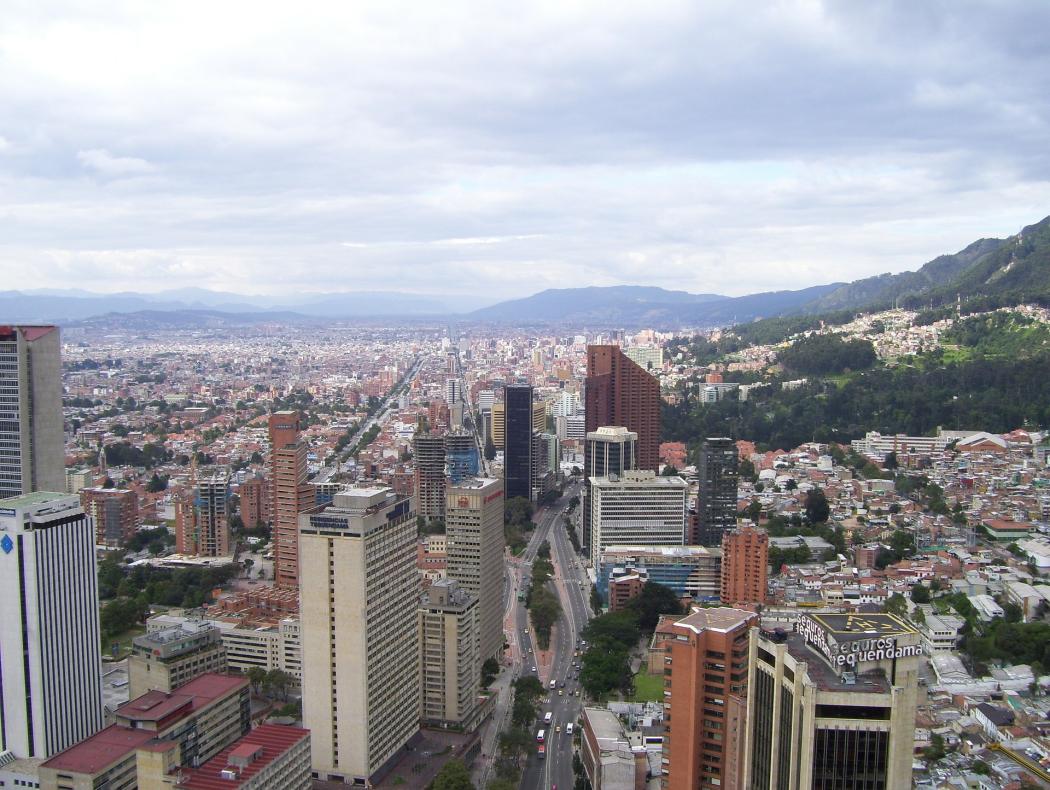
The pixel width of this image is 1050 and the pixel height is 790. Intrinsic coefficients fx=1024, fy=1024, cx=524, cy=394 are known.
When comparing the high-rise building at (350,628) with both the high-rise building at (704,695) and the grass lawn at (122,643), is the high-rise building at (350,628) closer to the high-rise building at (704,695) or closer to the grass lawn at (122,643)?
the high-rise building at (704,695)

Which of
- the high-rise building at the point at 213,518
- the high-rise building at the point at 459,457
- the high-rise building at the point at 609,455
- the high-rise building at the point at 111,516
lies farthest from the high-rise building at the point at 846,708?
the high-rise building at the point at 111,516

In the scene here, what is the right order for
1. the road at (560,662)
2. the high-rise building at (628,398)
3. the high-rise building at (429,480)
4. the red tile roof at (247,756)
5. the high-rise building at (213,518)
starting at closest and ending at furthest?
the red tile roof at (247,756)
the road at (560,662)
the high-rise building at (213,518)
the high-rise building at (429,480)
the high-rise building at (628,398)

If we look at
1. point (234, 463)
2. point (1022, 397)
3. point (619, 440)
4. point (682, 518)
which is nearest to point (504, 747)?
point (682, 518)

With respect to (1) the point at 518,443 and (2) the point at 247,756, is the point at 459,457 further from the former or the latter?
(2) the point at 247,756

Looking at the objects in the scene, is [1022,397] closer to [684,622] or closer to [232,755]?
[684,622]

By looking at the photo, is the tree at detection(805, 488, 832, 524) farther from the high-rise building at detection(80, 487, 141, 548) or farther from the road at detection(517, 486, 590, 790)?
the high-rise building at detection(80, 487, 141, 548)

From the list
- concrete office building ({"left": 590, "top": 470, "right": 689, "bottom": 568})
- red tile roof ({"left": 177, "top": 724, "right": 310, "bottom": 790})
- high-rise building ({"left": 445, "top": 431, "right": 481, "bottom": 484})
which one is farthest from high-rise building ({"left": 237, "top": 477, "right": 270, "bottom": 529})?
red tile roof ({"left": 177, "top": 724, "right": 310, "bottom": 790})

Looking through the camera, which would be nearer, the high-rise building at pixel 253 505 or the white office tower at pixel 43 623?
the white office tower at pixel 43 623
